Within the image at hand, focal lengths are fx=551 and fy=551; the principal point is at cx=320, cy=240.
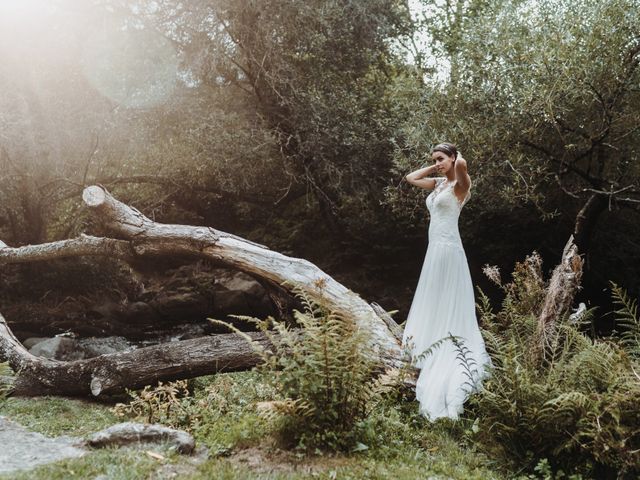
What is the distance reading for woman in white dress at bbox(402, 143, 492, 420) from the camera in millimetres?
7207

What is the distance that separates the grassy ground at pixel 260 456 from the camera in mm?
4848

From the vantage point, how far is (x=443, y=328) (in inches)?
299

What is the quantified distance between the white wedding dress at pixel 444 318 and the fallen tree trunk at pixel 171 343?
508 millimetres

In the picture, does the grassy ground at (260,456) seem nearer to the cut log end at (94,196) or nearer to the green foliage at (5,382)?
the green foliage at (5,382)

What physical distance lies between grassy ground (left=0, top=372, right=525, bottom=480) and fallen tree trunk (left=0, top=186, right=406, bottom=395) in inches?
44.6

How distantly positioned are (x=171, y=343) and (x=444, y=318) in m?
4.15

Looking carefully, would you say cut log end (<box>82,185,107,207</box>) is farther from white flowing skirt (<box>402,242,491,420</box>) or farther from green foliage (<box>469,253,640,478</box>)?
green foliage (<box>469,253,640,478</box>)

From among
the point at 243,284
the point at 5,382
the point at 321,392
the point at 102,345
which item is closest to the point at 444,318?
the point at 321,392

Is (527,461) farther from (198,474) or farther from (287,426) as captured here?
(198,474)

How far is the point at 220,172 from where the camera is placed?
1528 centimetres

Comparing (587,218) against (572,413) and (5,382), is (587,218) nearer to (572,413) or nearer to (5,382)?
(572,413)

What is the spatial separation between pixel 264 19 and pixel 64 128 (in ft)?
19.7

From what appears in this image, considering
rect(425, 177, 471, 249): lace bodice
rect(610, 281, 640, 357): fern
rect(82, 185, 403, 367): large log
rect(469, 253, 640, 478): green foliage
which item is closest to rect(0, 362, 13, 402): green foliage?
rect(82, 185, 403, 367): large log

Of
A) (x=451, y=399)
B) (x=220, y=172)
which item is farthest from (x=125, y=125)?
(x=451, y=399)
